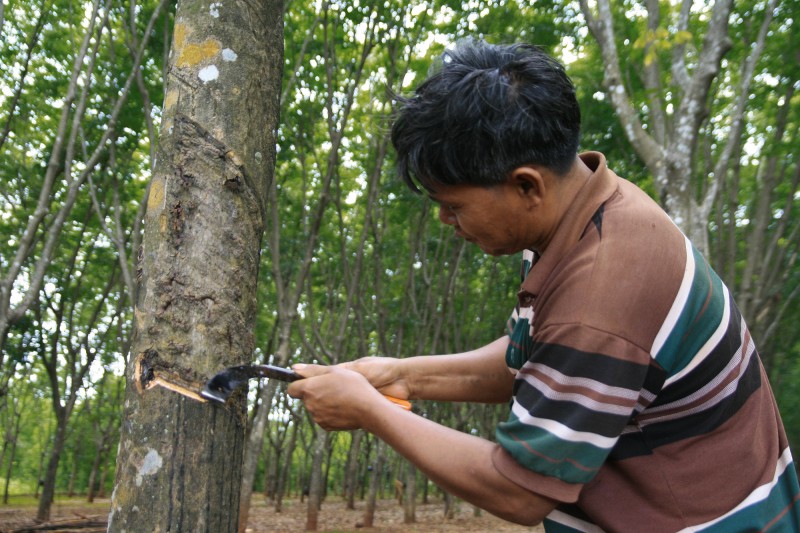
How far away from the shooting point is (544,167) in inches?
60.0

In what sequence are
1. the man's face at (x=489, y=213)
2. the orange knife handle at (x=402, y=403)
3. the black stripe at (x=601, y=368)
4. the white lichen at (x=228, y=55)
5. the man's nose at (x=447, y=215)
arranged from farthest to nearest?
the white lichen at (x=228, y=55)
the orange knife handle at (x=402, y=403)
the man's nose at (x=447, y=215)
the man's face at (x=489, y=213)
the black stripe at (x=601, y=368)

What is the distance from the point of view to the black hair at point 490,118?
146 centimetres

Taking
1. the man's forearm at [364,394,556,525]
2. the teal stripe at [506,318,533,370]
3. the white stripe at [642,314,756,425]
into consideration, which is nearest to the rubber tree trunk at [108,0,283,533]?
the man's forearm at [364,394,556,525]

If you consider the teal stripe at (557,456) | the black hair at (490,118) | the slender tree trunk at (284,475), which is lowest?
the slender tree trunk at (284,475)

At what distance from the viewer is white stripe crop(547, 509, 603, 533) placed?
4.86ft

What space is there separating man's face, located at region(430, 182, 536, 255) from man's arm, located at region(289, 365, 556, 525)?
0.44m

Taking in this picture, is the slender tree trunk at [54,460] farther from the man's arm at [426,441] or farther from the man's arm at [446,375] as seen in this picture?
the man's arm at [426,441]

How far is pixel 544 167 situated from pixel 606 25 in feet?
17.8

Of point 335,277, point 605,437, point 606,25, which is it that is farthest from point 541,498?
point 335,277

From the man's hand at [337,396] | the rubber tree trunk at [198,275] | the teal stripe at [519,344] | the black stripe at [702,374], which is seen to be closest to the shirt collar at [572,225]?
the teal stripe at [519,344]

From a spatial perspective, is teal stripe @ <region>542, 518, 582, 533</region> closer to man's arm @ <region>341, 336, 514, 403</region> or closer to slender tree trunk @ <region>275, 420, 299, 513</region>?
man's arm @ <region>341, 336, 514, 403</region>

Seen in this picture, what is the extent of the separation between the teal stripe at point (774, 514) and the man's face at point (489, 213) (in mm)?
698

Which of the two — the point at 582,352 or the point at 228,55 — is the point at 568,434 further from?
the point at 228,55

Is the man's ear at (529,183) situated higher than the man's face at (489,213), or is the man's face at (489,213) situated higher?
the man's ear at (529,183)
